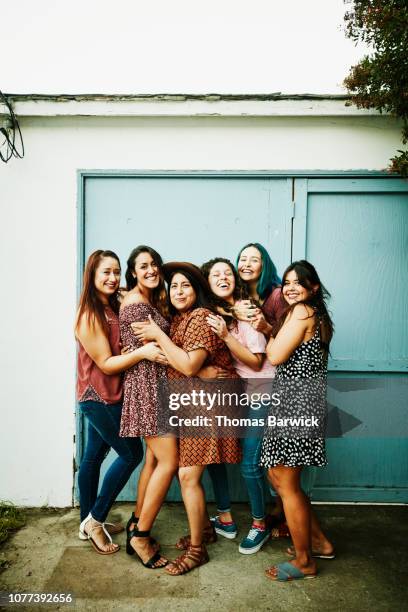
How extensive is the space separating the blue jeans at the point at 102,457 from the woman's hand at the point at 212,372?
66 centimetres

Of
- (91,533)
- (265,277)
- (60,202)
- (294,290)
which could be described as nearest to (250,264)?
(265,277)

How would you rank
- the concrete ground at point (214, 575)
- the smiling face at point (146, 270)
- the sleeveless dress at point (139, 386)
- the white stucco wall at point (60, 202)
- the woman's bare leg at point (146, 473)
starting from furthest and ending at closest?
the white stucco wall at point (60, 202) < the woman's bare leg at point (146, 473) < the smiling face at point (146, 270) < the sleeveless dress at point (139, 386) < the concrete ground at point (214, 575)

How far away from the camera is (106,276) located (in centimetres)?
298

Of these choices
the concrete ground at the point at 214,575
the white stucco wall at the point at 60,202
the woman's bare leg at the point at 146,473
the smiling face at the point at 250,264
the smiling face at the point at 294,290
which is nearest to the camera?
the concrete ground at the point at 214,575

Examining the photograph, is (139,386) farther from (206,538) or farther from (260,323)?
(206,538)

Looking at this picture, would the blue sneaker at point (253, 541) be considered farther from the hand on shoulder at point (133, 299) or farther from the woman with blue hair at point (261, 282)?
the hand on shoulder at point (133, 299)

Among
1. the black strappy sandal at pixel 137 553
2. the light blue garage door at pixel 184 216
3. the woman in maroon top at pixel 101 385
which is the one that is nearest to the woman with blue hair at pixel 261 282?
the light blue garage door at pixel 184 216

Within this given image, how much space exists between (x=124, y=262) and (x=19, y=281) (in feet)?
2.93

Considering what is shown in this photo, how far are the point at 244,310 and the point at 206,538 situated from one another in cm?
169

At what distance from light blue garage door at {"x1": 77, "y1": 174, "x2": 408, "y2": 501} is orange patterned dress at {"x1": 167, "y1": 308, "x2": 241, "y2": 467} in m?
1.04

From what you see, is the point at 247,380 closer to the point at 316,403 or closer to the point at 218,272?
the point at 316,403

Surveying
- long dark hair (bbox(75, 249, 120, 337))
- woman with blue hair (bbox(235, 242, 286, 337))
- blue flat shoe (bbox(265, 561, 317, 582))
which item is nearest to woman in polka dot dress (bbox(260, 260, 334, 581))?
blue flat shoe (bbox(265, 561, 317, 582))

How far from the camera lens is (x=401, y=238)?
366cm

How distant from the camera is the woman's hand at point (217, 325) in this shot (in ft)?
8.84
